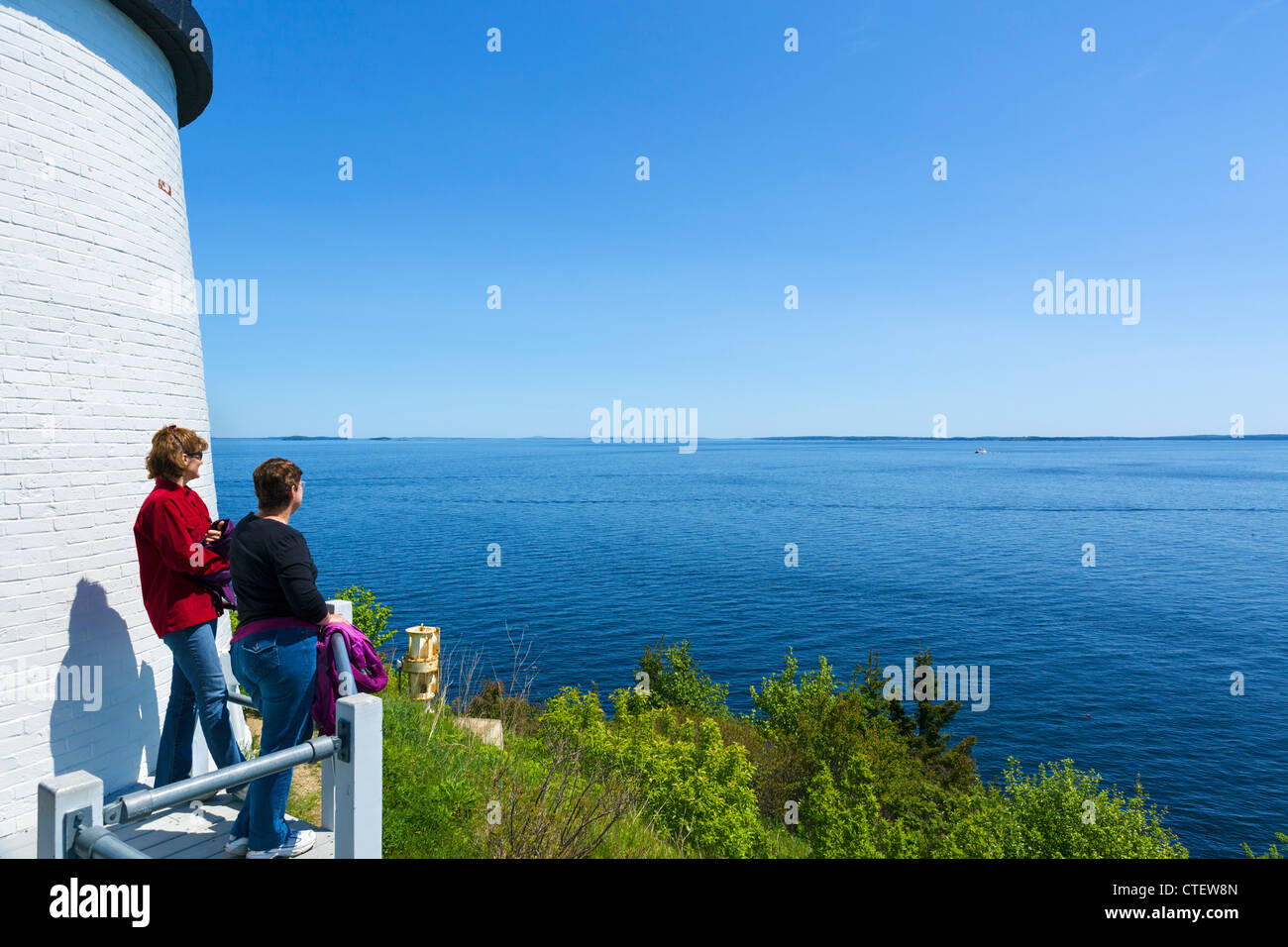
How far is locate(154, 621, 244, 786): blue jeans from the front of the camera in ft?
15.2

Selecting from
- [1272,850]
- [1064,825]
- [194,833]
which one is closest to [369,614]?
[194,833]

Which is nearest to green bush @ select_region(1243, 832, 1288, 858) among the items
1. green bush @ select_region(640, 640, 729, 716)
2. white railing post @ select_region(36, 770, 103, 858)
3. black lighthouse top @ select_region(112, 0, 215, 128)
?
green bush @ select_region(640, 640, 729, 716)

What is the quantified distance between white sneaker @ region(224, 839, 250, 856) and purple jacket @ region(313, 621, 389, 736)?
0.88 meters

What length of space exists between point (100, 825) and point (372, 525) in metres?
72.1

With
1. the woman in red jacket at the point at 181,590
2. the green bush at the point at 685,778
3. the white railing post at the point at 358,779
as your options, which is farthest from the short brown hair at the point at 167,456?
the green bush at the point at 685,778

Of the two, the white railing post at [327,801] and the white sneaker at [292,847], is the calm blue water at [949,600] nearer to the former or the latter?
the white railing post at [327,801]

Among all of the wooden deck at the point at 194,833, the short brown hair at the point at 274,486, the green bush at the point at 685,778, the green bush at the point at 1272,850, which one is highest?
the short brown hair at the point at 274,486

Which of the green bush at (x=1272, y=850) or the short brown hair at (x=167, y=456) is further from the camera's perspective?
the green bush at (x=1272, y=850)

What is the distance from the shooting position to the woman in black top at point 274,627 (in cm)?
373

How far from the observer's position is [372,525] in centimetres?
6994

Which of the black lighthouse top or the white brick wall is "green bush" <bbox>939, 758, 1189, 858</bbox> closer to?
the white brick wall

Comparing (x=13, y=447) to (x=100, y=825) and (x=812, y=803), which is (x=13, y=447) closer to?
(x=100, y=825)

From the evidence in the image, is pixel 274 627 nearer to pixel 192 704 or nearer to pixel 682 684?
pixel 192 704
